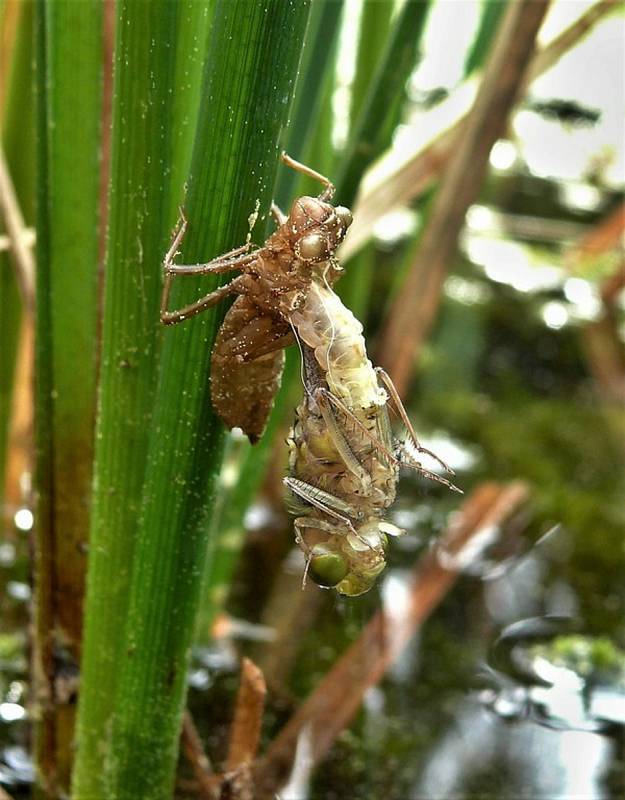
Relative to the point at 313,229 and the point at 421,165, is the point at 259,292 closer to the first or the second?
the point at 313,229

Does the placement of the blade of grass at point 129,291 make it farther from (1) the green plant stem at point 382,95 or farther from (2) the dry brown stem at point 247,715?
(1) the green plant stem at point 382,95

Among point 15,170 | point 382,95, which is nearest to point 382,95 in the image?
point 382,95

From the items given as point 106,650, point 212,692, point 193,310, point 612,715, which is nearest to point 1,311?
point 212,692

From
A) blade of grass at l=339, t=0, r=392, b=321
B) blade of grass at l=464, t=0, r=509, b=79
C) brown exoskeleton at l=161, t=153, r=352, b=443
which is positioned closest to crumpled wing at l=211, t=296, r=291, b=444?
brown exoskeleton at l=161, t=153, r=352, b=443

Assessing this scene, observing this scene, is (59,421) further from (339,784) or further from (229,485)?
(339,784)

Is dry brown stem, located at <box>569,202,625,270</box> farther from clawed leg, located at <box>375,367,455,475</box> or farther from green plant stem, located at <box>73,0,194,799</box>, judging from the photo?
green plant stem, located at <box>73,0,194,799</box>
